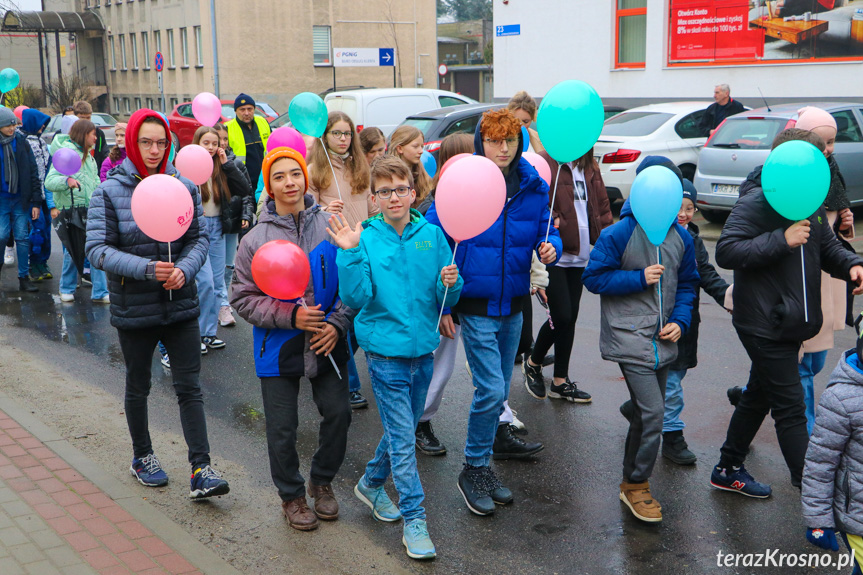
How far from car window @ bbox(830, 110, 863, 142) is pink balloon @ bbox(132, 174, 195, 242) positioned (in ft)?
35.2

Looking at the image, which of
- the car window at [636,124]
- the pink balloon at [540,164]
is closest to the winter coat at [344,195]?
the pink balloon at [540,164]

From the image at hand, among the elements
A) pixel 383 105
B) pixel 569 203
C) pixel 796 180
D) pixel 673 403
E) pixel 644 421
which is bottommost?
pixel 673 403

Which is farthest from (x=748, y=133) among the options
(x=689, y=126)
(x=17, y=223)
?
(x=17, y=223)

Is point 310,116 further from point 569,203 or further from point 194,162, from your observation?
point 569,203

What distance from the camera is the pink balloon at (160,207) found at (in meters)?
4.45

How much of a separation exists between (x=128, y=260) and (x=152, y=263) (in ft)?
0.40

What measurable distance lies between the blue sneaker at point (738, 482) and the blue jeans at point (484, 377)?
123 cm

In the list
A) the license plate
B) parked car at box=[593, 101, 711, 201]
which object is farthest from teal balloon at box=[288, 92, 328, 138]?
parked car at box=[593, 101, 711, 201]

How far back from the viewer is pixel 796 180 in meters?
4.02

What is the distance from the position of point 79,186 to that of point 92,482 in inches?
204

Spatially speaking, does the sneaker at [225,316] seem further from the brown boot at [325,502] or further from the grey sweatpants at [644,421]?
the grey sweatpants at [644,421]

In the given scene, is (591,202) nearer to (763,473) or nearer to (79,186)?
(763,473)

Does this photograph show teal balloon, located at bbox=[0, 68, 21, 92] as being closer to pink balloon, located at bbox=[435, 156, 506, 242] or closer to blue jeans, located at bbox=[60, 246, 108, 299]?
blue jeans, located at bbox=[60, 246, 108, 299]

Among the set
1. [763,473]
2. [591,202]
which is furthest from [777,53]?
[763,473]
